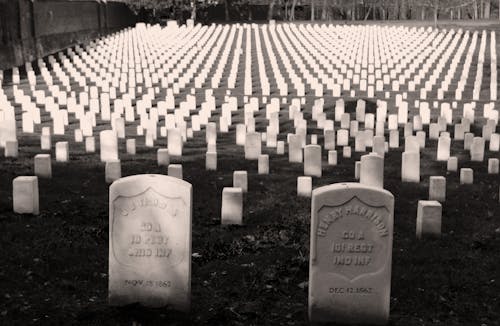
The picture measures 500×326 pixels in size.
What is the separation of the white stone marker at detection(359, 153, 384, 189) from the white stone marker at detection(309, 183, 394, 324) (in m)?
3.85

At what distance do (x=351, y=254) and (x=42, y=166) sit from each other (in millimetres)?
5859

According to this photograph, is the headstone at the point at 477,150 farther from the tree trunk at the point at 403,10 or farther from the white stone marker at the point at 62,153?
the tree trunk at the point at 403,10

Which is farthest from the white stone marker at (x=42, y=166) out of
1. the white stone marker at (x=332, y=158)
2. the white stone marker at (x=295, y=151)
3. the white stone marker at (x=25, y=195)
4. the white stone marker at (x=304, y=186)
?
the white stone marker at (x=332, y=158)

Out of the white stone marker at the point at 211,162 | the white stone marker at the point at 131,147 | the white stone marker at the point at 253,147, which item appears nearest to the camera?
the white stone marker at the point at 211,162

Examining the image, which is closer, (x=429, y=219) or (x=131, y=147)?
(x=429, y=219)

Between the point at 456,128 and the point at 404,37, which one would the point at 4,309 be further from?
the point at 404,37

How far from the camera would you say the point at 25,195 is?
28.9 feet

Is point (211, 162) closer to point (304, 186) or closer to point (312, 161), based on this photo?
point (312, 161)

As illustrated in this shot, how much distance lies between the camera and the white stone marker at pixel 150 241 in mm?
6414

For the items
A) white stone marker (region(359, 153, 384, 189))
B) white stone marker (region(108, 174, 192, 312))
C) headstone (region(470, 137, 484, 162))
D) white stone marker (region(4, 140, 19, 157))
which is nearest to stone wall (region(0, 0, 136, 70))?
white stone marker (region(4, 140, 19, 157))

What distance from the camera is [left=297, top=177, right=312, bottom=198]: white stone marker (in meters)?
10.1

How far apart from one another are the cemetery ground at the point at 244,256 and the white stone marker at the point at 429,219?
0.34ft

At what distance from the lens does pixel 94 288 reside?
23.2ft

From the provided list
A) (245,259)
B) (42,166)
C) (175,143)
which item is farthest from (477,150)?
(42,166)
